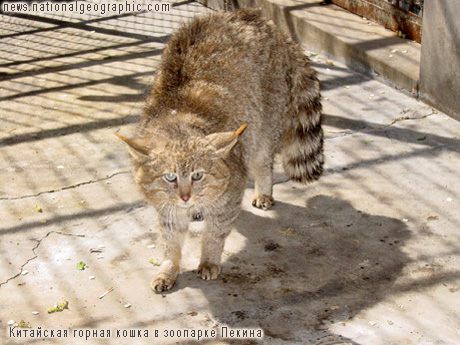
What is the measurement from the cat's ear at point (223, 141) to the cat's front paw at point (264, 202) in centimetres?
123

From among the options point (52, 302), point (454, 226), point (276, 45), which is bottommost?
point (52, 302)

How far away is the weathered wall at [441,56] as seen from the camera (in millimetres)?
7250

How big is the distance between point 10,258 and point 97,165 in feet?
4.88

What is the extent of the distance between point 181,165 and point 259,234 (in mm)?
1233

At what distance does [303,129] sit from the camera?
6.33 m

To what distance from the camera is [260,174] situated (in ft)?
20.6

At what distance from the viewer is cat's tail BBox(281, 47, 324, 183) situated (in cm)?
630

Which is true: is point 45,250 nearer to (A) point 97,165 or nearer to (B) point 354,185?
(A) point 97,165

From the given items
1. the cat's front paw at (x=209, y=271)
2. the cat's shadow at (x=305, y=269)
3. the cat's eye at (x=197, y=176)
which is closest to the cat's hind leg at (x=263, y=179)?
the cat's shadow at (x=305, y=269)

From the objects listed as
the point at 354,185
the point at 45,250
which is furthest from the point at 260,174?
the point at 45,250

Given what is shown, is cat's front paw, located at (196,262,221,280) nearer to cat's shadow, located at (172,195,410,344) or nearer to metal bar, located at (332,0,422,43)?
cat's shadow, located at (172,195,410,344)

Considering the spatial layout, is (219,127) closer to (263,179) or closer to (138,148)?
(138,148)

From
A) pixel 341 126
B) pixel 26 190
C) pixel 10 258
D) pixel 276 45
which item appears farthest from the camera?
pixel 341 126

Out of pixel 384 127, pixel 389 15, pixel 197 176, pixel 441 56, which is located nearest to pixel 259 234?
pixel 197 176
